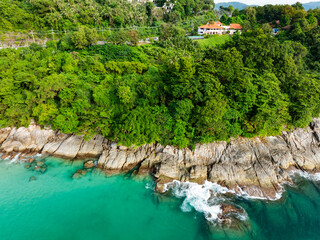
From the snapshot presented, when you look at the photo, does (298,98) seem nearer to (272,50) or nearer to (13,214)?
(272,50)

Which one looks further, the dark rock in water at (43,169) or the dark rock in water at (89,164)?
the dark rock in water at (89,164)

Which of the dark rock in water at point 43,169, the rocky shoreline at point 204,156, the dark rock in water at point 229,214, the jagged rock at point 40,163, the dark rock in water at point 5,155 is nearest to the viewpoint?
the dark rock in water at point 229,214

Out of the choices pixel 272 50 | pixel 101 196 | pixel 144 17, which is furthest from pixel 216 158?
pixel 144 17

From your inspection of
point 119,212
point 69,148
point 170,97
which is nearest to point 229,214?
point 119,212

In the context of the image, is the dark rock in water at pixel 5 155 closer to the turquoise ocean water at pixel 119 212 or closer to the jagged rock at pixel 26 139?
the jagged rock at pixel 26 139

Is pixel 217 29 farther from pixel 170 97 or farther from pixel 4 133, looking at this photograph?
pixel 4 133

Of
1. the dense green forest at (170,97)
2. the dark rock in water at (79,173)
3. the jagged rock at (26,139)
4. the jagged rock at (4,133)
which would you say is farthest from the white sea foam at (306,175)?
the jagged rock at (4,133)

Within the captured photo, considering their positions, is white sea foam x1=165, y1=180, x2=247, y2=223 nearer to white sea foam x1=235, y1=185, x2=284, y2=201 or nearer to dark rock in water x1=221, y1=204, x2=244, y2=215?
dark rock in water x1=221, y1=204, x2=244, y2=215
